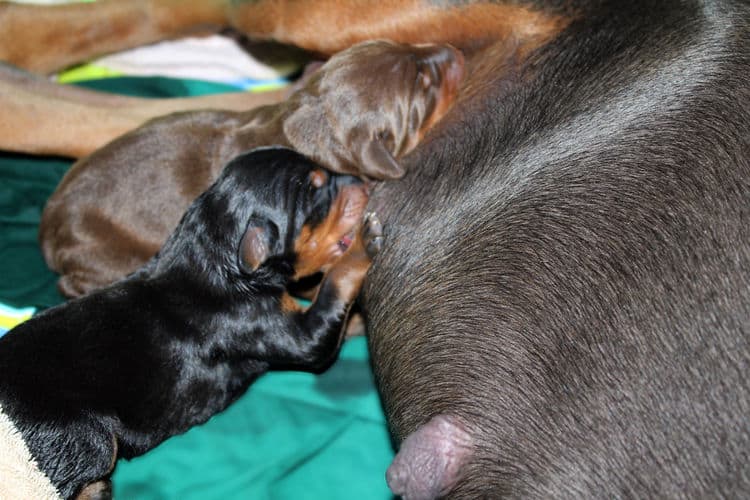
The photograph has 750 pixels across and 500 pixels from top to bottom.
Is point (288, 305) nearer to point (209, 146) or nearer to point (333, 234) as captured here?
point (333, 234)

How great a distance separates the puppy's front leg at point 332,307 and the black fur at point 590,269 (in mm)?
78

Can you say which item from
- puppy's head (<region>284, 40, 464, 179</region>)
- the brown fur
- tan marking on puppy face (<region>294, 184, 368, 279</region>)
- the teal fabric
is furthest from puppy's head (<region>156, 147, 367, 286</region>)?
the brown fur

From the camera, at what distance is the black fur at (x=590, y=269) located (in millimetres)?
1620

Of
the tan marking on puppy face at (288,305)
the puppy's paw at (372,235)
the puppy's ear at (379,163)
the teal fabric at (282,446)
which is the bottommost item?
the teal fabric at (282,446)

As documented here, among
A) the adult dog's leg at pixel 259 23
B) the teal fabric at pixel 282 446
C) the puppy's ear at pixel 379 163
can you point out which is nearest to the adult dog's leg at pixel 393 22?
the adult dog's leg at pixel 259 23

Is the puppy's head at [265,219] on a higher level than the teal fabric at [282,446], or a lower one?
higher

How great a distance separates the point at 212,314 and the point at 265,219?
0.92 feet

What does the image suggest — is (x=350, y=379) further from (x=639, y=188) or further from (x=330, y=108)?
(x=639, y=188)

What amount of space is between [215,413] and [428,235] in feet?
2.46

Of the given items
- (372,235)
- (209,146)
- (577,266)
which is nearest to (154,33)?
(209,146)

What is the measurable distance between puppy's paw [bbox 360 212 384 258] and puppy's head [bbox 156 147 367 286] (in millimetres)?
142

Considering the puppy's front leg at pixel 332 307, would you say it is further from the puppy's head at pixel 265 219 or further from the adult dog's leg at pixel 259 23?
the adult dog's leg at pixel 259 23

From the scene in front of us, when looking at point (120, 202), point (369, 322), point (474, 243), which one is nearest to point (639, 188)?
point (474, 243)

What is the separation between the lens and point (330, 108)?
2.54m
